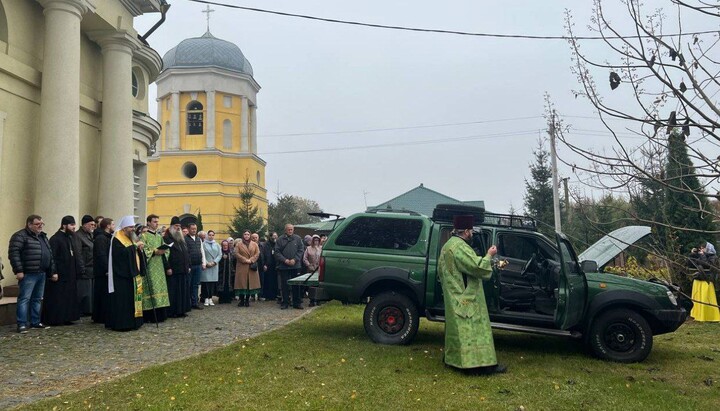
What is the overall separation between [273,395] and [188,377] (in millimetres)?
1232

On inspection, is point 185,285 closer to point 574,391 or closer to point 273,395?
point 273,395

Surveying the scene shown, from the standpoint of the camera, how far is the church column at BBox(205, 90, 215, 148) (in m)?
46.8

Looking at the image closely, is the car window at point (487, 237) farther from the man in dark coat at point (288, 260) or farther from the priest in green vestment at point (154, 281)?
the man in dark coat at point (288, 260)

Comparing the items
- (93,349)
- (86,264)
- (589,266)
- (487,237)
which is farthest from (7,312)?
(589,266)

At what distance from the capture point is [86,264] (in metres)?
11.0

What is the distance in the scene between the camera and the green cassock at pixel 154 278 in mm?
10641

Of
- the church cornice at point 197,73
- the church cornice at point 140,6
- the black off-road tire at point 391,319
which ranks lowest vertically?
the black off-road tire at point 391,319

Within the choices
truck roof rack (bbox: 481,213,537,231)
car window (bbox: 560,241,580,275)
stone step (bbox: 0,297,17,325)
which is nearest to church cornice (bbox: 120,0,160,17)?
stone step (bbox: 0,297,17,325)

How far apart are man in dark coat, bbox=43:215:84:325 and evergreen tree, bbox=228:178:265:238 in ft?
106

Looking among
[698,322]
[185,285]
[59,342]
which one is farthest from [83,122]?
[698,322]

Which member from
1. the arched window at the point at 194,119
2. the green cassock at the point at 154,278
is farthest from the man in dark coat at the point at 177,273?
the arched window at the point at 194,119

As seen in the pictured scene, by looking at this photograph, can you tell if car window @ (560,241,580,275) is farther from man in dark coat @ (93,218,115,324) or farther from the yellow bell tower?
the yellow bell tower

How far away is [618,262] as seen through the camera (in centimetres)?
2133

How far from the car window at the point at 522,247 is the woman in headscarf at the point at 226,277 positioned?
8.00 meters
